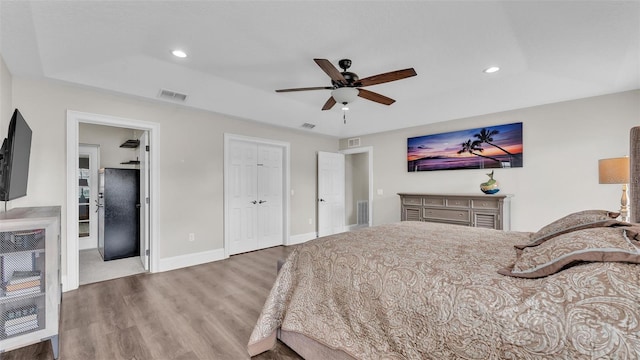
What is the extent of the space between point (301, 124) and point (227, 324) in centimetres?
372

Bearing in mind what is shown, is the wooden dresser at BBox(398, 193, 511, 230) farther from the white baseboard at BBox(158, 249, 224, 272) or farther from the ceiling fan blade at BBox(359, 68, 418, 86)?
the white baseboard at BBox(158, 249, 224, 272)

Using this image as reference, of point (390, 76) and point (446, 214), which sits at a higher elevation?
point (390, 76)

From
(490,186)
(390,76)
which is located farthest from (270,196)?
(490,186)

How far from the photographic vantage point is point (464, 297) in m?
1.20

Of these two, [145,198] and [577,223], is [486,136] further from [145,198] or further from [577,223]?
[145,198]

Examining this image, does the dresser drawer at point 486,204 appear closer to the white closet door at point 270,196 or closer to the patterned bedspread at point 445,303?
the patterned bedspread at point 445,303

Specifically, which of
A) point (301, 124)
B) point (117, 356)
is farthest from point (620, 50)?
point (117, 356)

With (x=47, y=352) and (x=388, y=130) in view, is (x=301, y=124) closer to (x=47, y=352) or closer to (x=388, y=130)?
(x=388, y=130)

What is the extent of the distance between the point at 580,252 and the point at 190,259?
4301mm

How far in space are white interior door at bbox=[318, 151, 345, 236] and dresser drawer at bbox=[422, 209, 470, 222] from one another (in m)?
2.15

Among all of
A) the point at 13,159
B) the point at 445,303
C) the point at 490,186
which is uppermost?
the point at 13,159

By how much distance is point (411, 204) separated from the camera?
479 centimetres

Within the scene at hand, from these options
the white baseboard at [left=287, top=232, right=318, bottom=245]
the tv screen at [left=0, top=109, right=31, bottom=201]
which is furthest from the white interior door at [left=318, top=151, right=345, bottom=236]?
the tv screen at [left=0, top=109, right=31, bottom=201]

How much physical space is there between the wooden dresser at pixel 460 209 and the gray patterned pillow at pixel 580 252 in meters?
2.92
